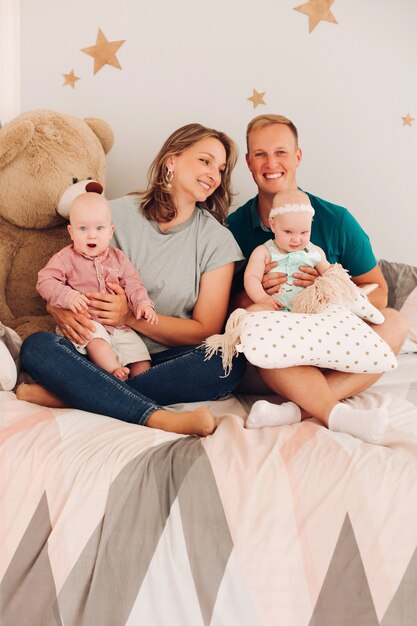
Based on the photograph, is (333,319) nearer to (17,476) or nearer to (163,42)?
(17,476)

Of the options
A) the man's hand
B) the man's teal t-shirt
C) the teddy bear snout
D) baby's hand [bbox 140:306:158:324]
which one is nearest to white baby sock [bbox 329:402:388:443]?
the man's hand

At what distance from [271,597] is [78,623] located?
338 millimetres

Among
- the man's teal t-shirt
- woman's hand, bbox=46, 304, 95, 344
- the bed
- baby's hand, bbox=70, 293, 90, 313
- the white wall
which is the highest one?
the white wall

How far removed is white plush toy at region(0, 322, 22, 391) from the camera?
1528mm

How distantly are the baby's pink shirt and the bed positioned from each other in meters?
0.53

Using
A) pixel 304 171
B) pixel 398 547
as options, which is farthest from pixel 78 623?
pixel 304 171

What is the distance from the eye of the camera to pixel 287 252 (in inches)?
69.6

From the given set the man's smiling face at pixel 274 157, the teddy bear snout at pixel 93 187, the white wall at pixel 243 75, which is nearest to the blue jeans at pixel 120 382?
the teddy bear snout at pixel 93 187

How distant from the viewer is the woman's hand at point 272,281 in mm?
1729

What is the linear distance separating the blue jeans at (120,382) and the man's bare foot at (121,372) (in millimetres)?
25

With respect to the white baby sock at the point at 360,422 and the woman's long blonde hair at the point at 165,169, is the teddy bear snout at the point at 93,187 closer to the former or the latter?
the woman's long blonde hair at the point at 165,169

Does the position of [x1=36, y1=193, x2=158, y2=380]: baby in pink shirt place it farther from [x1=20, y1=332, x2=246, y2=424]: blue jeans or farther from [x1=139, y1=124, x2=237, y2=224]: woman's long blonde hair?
[x1=139, y1=124, x2=237, y2=224]: woman's long blonde hair

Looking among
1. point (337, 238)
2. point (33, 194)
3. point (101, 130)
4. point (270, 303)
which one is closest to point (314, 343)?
point (270, 303)

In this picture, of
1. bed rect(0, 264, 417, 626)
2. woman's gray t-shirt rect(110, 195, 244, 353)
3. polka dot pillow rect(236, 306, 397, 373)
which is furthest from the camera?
woman's gray t-shirt rect(110, 195, 244, 353)
